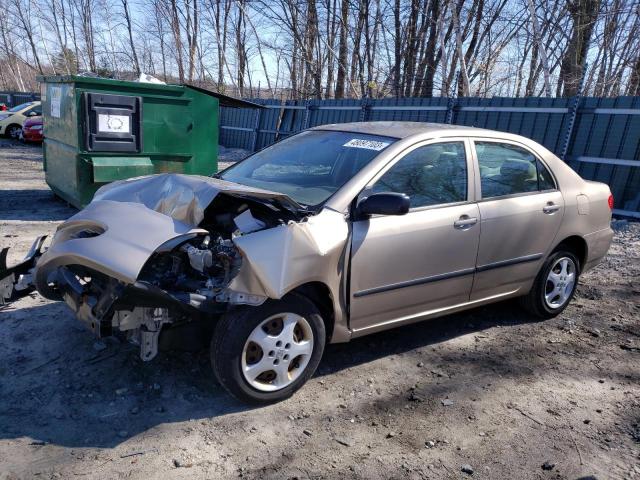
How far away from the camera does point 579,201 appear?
4.74m

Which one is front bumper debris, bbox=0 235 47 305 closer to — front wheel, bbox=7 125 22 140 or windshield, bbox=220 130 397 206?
windshield, bbox=220 130 397 206

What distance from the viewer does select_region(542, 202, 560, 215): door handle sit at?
4448 mm

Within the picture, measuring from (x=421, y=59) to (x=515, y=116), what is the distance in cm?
1024

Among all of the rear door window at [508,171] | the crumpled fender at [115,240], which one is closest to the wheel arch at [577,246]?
the rear door window at [508,171]

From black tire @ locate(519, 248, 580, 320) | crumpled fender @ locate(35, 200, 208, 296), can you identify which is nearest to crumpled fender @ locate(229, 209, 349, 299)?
crumpled fender @ locate(35, 200, 208, 296)

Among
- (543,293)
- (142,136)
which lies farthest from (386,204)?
(142,136)

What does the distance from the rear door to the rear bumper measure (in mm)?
580

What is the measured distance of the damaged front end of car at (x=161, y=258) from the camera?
2865 mm

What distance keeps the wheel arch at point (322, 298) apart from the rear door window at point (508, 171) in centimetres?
157

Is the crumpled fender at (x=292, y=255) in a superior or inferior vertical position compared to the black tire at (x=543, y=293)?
superior

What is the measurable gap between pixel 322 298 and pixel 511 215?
5.84 ft

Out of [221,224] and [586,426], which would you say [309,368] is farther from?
[586,426]

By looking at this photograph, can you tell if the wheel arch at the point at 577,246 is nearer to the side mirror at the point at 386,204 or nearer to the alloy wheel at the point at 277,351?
the side mirror at the point at 386,204

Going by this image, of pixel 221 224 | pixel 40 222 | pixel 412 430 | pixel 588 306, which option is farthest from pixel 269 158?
pixel 40 222
